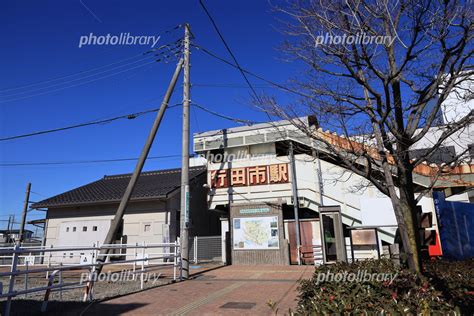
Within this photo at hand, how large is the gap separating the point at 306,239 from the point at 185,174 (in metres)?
7.79

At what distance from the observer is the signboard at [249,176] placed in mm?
17656

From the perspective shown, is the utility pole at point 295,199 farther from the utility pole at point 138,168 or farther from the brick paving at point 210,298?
the utility pole at point 138,168

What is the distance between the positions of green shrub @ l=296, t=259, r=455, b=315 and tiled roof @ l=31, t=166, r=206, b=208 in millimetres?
14887

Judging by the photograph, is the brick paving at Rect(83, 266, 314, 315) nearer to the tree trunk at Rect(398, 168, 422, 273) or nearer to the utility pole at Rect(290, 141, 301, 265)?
the tree trunk at Rect(398, 168, 422, 273)

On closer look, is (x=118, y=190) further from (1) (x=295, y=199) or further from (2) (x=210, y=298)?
(2) (x=210, y=298)

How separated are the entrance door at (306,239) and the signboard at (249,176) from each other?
2477 millimetres

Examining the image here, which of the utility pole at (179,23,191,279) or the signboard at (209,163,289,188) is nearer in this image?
the utility pole at (179,23,191,279)

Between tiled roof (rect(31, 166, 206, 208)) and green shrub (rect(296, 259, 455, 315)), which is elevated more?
tiled roof (rect(31, 166, 206, 208))

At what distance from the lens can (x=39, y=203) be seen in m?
21.8

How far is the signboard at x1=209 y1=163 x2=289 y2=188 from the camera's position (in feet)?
57.9

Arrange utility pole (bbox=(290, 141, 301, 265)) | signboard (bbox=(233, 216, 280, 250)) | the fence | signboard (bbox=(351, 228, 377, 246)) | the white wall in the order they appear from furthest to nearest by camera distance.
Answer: the white wall, the fence, signboard (bbox=(233, 216, 280, 250)), utility pole (bbox=(290, 141, 301, 265)), signboard (bbox=(351, 228, 377, 246))

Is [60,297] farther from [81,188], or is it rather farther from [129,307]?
[81,188]

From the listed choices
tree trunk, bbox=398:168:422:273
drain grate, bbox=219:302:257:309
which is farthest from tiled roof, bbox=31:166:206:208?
tree trunk, bbox=398:168:422:273

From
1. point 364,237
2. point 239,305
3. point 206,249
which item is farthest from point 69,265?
point 206,249
